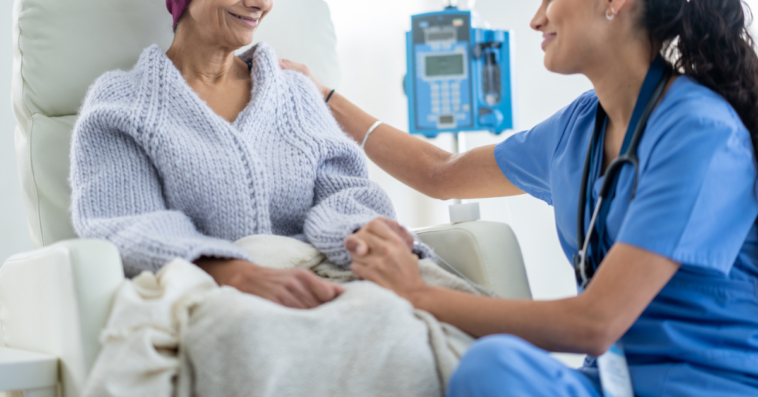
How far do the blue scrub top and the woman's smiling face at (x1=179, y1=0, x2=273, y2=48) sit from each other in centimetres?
75

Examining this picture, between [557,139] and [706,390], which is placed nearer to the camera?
[706,390]

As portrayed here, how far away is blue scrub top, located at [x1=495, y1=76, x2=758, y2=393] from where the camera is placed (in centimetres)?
79

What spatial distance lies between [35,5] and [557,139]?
1128 mm

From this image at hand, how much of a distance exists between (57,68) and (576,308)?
1.15 meters

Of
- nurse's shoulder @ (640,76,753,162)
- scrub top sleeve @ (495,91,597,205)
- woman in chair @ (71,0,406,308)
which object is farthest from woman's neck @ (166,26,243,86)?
nurse's shoulder @ (640,76,753,162)

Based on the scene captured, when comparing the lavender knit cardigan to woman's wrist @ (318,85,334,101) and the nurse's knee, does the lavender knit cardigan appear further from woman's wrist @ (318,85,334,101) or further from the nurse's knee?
the nurse's knee

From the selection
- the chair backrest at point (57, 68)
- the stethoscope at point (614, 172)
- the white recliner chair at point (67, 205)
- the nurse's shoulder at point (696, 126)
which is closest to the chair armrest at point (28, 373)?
the white recliner chair at point (67, 205)

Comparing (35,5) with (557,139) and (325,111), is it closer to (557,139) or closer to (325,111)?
(325,111)

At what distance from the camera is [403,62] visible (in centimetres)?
253

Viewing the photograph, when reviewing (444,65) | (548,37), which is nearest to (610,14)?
(548,37)

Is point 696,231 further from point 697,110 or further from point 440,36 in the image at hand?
point 440,36

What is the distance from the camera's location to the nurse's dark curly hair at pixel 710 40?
914mm

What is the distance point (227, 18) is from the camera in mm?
1227

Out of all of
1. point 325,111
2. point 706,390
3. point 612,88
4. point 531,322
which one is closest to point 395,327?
point 531,322
